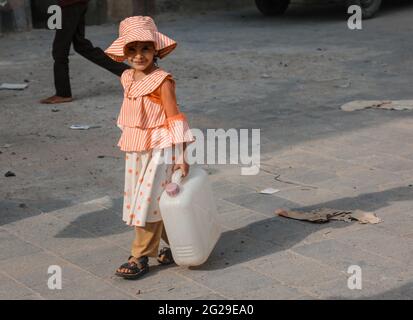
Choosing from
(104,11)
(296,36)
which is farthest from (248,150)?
(104,11)

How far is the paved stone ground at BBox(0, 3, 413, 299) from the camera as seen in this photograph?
16.7 feet

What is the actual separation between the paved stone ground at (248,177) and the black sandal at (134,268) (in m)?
0.06

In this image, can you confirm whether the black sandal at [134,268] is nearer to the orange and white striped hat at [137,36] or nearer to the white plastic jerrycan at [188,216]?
the white plastic jerrycan at [188,216]

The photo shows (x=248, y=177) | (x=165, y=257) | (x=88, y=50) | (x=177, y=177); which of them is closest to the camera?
(x=177, y=177)

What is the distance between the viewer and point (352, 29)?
13.9 m

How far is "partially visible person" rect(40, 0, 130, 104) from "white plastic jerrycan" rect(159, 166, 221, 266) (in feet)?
15.5

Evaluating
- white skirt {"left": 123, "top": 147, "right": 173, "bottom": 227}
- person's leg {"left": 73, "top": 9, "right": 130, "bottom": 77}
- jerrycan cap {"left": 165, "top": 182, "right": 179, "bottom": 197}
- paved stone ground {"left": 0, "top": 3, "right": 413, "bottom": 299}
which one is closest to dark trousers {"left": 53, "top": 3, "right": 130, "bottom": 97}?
person's leg {"left": 73, "top": 9, "right": 130, "bottom": 77}

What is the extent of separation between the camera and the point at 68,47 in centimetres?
977

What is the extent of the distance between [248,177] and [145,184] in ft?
6.65

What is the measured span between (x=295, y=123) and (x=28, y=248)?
3.61m

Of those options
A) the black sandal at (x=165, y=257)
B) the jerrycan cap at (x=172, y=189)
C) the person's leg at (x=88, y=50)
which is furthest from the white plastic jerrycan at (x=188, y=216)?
the person's leg at (x=88, y=50)

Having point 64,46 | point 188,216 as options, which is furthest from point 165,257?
point 64,46

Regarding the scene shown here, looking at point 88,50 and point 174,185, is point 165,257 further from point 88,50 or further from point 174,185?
point 88,50

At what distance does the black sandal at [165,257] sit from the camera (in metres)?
5.34
